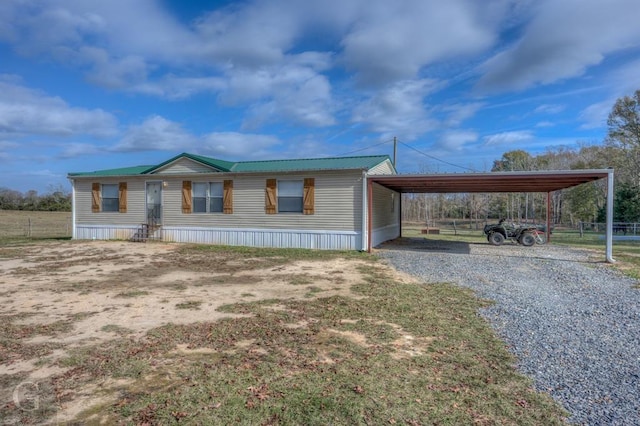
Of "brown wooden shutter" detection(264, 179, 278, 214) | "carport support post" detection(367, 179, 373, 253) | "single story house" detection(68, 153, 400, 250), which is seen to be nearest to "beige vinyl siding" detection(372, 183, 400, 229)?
"single story house" detection(68, 153, 400, 250)

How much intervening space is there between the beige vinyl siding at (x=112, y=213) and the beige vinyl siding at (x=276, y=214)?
3.90ft

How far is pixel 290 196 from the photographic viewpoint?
1211 cm

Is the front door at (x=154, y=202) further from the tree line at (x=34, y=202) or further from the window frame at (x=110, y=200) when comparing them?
the tree line at (x=34, y=202)

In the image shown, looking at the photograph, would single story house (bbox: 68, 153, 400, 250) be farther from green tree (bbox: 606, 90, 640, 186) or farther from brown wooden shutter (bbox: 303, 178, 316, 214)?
green tree (bbox: 606, 90, 640, 186)

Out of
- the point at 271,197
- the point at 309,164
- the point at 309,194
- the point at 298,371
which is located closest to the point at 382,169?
the point at 309,164

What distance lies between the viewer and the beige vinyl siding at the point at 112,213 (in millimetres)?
13992

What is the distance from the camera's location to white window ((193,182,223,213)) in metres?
13.0

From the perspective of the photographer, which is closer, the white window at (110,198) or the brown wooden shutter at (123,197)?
the brown wooden shutter at (123,197)

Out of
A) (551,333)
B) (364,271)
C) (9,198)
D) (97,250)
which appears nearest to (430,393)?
(551,333)

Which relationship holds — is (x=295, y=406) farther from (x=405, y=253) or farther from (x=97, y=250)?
(x=97, y=250)

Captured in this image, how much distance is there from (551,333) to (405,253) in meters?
6.84

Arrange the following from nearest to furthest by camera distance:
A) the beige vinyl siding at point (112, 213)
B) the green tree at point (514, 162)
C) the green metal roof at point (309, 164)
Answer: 1. the green metal roof at point (309, 164)
2. the beige vinyl siding at point (112, 213)
3. the green tree at point (514, 162)

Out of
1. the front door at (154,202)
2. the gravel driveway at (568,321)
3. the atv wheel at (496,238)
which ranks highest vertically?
the front door at (154,202)

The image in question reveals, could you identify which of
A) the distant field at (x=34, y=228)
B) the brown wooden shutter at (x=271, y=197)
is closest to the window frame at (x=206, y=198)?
the brown wooden shutter at (x=271, y=197)
